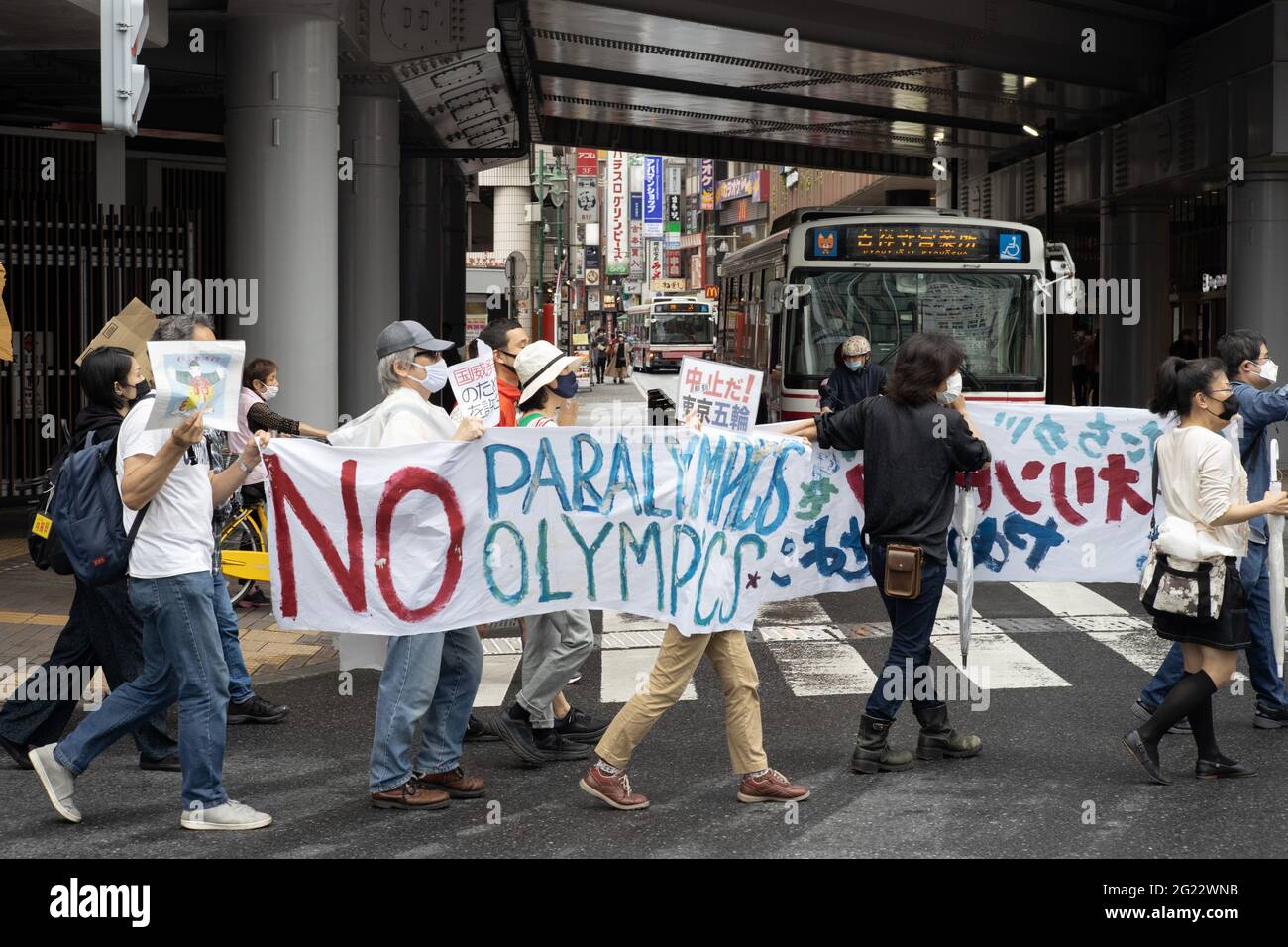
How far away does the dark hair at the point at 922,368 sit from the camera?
6.69m

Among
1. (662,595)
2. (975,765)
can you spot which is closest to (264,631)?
(662,595)

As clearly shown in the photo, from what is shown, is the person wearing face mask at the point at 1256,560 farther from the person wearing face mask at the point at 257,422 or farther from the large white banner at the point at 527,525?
the person wearing face mask at the point at 257,422

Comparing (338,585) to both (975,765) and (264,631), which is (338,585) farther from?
(264,631)

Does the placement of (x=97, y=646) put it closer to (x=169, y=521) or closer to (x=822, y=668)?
(x=169, y=521)

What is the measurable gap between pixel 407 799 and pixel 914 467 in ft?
8.20

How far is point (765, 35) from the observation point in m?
20.5

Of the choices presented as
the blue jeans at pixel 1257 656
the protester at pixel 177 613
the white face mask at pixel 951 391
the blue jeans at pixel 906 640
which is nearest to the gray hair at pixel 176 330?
the protester at pixel 177 613

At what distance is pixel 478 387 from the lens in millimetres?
6762

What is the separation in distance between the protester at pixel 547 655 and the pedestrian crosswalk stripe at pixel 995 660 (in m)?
2.15

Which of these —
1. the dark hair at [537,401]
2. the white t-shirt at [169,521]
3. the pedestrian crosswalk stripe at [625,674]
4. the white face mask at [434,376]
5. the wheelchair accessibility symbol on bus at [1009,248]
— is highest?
the wheelchair accessibility symbol on bus at [1009,248]

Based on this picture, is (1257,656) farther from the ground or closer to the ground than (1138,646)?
farther from the ground

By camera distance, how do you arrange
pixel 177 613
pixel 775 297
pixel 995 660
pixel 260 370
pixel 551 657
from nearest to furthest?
pixel 177 613
pixel 551 657
pixel 995 660
pixel 260 370
pixel 775 297

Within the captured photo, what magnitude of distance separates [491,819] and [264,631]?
4.82m

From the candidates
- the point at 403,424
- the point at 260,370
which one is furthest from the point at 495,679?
the point at 403,424
